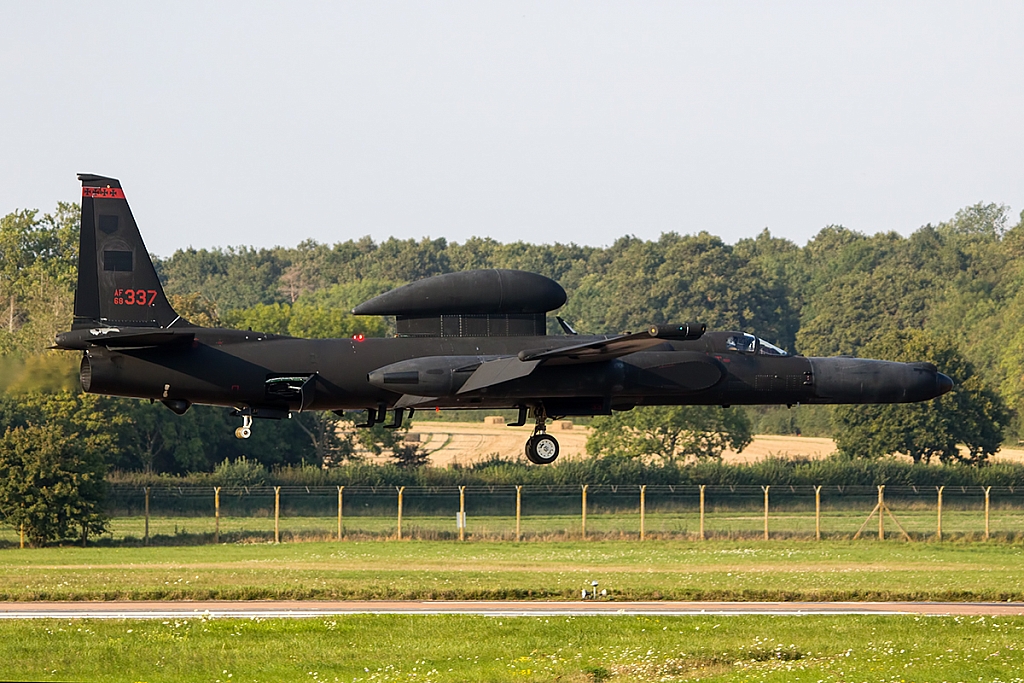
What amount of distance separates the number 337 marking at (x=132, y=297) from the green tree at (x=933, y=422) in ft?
236

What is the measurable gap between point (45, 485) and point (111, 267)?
Result: 36.0m

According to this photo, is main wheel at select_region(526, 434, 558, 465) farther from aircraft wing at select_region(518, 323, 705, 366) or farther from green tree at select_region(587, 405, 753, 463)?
green tree at select_region(587, 405, 753, 463)

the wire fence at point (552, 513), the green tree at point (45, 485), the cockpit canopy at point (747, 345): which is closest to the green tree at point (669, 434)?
the wire fence at point (552, 513)

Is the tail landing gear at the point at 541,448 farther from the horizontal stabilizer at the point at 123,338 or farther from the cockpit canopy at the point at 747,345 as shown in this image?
the horizontal stabilizer at the point at 123,338

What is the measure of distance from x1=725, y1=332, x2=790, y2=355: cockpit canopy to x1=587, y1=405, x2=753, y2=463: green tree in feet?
206

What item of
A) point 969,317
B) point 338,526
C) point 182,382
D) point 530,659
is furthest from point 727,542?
point 969,317

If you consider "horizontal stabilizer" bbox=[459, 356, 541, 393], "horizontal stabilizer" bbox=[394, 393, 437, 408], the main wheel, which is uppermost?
"horizontal stabilizer" bbox=[459, 356, 541, 393]

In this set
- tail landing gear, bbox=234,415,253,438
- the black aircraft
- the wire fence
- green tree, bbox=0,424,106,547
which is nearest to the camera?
tail landing gear, bbox=234,415,253,438

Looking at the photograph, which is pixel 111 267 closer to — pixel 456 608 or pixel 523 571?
pixel 456 608

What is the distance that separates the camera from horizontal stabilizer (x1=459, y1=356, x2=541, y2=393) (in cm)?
2839

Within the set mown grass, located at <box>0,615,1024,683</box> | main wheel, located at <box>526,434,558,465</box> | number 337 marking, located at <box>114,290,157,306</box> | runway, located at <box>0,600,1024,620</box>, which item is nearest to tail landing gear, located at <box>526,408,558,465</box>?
main wheel, located at <box>526,434,558,465</box>

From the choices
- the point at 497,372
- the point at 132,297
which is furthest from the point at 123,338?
the point at 497,372

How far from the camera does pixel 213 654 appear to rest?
3375 cm

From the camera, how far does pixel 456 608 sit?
42031mm
